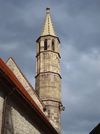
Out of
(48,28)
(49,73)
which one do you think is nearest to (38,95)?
(49,73)

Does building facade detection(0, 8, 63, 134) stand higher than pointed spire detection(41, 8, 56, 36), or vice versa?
pointed spire detection(41, 8, 56, 36)

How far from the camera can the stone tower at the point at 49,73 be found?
32781 millimetres

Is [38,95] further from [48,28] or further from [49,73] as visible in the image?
[48,28]

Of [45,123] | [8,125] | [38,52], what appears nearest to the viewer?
[8,125]

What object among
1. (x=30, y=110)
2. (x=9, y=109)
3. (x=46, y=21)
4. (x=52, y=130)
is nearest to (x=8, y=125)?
(x=9, y=109)

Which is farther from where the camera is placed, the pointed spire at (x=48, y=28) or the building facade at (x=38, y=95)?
the pointed spire at (x=48, y=28)

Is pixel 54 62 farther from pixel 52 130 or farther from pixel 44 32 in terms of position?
pixel 52 130

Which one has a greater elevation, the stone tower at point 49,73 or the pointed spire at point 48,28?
the pointed spire at point 48,28

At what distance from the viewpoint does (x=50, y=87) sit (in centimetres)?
3366

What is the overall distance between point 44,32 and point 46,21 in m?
1.60

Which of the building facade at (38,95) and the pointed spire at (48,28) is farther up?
the pointed spire at (48,28)

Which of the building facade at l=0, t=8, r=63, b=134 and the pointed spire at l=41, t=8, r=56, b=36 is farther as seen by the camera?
the pointed spire at l=41, t=8, r=56, b=36

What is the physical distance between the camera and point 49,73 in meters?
33.9

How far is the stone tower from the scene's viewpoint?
108 ft
